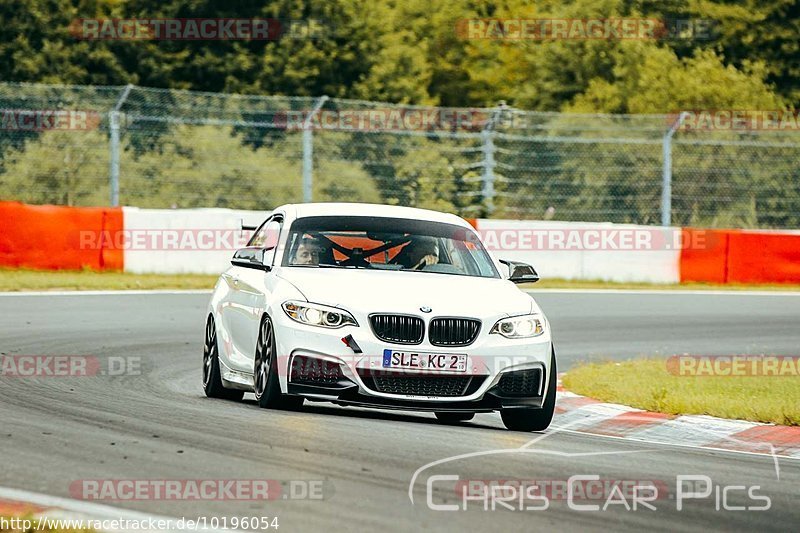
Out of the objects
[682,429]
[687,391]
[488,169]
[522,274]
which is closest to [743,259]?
[488,169]

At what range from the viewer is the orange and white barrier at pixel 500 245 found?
22812mm

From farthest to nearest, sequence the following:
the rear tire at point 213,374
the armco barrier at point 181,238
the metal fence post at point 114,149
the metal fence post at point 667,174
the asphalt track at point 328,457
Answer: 1. the metal fence post at point 667,174
2. the metal fence post at point 114,149
3. the armco barrier at point 181,238
4. the rear tire at point 213,374
5. the asphalt track at point 328,457

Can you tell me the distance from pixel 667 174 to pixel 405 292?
16.9 m

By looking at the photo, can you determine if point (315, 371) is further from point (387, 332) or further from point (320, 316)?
point (387, 332)

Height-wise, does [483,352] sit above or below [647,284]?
above

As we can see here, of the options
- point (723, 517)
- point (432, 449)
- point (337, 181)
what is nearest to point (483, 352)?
point (432, 449)

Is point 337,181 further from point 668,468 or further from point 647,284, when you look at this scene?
point 668,468

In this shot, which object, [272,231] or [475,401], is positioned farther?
[272,231]

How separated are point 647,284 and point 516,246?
221 centimetres

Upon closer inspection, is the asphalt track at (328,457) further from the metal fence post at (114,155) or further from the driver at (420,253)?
the metal fence post at (114,155)

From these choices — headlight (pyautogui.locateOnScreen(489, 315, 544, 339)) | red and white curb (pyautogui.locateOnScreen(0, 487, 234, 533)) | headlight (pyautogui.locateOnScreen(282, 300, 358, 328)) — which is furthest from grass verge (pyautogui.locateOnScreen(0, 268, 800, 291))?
red and white curb (pyautogui.locateOnScreen(0, 487, 234, 533))

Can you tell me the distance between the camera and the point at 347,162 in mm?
26672

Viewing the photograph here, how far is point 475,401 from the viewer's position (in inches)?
380

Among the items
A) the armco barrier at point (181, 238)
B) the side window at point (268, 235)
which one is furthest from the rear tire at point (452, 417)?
the armco barrier at point (181, 238)
